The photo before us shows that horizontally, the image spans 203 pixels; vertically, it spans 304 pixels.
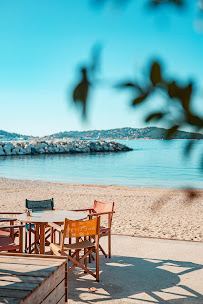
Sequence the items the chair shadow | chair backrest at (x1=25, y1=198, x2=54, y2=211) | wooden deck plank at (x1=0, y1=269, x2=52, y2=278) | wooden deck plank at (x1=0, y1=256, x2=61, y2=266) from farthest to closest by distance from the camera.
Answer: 1. chair backrest at (x1=25, y1=198, x2=54, y2=211)
2. the chair shadow
3. wooden deck plank at (x1=0, y1=256, x2=61, y2=266)
4. wooden deck plank at (x1=0, y1=269, x2=52, y2=278)

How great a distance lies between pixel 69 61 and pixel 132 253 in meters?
5.20

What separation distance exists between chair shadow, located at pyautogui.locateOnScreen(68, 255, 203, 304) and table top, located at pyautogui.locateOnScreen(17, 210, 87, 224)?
0.78m

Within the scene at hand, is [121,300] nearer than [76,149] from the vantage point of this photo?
Yes

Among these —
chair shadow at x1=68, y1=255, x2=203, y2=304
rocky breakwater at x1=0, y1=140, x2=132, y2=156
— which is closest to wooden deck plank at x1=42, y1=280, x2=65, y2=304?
chair shadow at x1=68, y1=255, x2=203, y2=304

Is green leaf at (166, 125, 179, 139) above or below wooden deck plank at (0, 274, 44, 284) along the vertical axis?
above

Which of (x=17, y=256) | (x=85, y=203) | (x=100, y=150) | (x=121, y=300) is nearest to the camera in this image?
(x=17, y=256)

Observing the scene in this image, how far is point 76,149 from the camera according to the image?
7081cm

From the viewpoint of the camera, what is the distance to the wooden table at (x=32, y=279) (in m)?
2.69

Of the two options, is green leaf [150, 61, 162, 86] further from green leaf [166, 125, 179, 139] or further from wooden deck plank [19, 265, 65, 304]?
wooden deck plank [19, 265, 65, 304]

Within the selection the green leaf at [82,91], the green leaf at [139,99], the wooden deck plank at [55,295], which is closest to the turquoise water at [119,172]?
the green leaf at [139,99]

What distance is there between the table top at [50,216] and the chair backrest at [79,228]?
0.55m

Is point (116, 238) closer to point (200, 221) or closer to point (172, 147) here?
point (200, 221)

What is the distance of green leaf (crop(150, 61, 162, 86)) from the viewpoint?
760 millimetres

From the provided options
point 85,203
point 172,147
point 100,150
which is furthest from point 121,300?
point 100,150
